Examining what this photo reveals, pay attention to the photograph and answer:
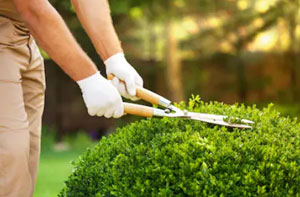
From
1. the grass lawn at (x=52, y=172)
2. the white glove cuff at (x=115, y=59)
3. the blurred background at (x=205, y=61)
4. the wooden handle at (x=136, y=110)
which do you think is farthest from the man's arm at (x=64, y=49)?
the blurred background at (x=205, y=61)

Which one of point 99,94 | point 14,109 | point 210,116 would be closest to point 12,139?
point 14,109

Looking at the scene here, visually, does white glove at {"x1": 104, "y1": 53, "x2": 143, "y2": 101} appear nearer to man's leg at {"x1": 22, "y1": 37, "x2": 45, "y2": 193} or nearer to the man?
the man

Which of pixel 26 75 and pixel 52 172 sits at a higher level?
pixel 52 172

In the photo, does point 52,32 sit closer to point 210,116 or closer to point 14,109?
point 14,109

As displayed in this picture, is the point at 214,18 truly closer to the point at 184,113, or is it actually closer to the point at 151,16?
the point at 151,16

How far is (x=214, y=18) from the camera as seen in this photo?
13.6m

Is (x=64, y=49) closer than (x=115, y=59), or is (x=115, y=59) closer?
(x=64, y=49)

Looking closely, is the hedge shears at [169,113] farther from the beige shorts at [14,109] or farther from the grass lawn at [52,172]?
the grass lawn at [52,172]

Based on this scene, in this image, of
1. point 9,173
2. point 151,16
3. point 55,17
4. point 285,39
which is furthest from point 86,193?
point 285,39

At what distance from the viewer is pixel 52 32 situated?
240 cm

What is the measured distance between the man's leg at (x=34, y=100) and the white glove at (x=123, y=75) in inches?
12.7

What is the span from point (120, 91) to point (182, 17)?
9.50 metres

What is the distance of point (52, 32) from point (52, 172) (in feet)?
18.5

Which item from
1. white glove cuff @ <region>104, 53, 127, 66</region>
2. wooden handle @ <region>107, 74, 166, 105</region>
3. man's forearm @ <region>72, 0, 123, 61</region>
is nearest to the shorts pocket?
man's forearm @ <region>72, 0, 123, 61</region>
